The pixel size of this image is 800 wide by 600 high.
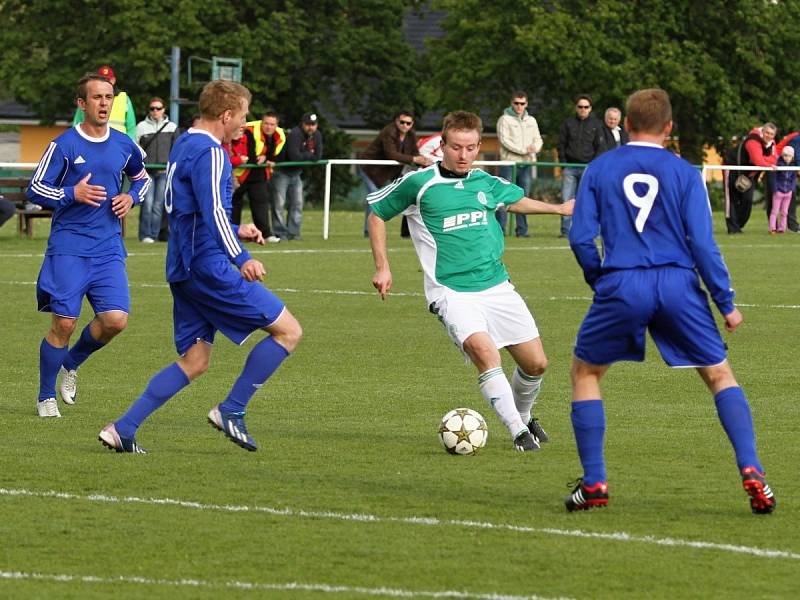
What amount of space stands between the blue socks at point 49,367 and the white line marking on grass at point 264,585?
4.10 meters

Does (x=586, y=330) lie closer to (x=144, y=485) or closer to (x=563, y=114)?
(x=144, y=485)

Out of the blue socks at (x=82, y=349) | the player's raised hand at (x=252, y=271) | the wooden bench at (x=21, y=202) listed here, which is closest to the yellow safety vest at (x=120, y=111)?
the wooden bench at (x=21, y=202)

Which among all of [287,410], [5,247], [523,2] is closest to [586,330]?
[287,410]

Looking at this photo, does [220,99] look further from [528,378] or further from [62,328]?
[62,328]

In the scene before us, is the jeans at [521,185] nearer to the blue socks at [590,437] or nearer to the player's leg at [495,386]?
the player's leg at [495,386]

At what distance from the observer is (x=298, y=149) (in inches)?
1071

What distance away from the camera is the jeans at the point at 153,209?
25.5m

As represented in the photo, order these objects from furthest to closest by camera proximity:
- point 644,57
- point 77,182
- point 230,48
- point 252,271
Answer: point 230,48 < point 644,57 < point 77,182 < point 252,271

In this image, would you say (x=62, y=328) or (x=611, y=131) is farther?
(x=611, y=131)

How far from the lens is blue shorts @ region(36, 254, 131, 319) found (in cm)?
1014

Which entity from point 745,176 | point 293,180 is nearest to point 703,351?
point 293,180

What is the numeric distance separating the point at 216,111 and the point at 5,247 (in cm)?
1653

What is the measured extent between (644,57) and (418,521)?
47.3m

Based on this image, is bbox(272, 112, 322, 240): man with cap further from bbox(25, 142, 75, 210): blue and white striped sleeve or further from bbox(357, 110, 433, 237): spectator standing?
bbox(25, 142, 75, 210): blue and white striped sleeve
